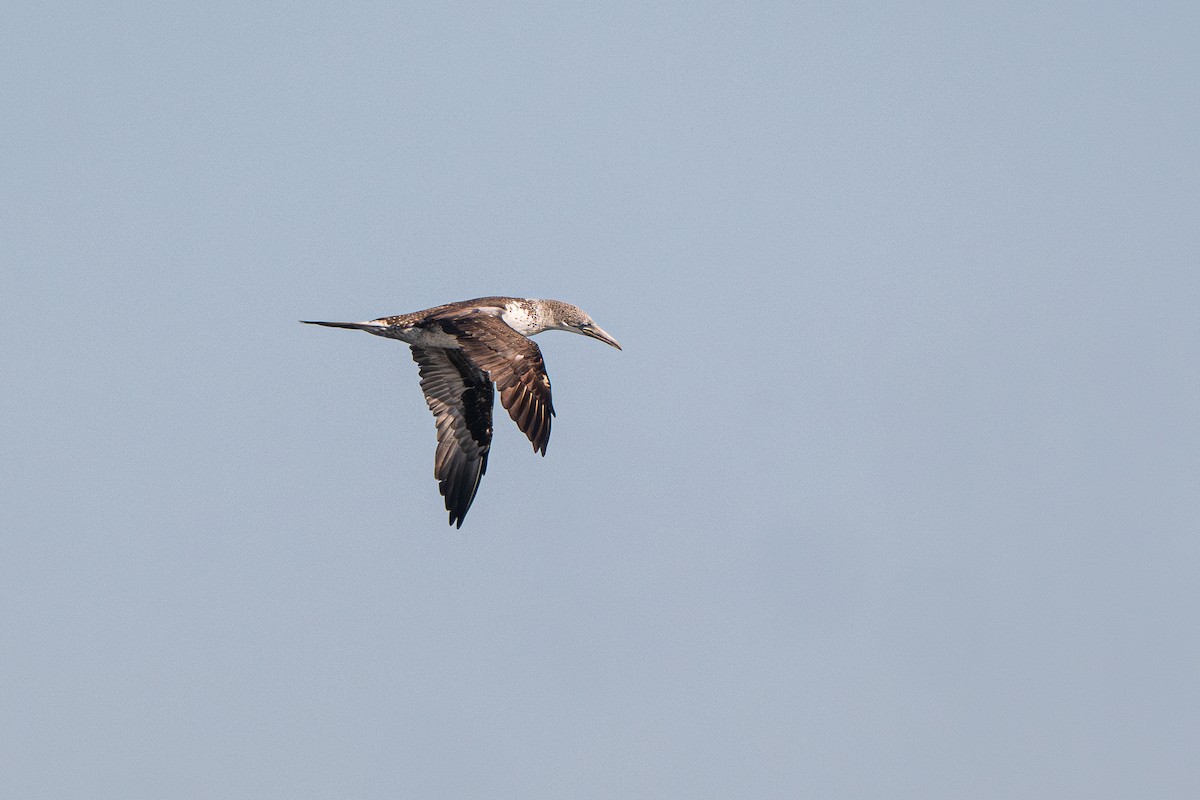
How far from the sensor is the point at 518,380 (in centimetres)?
2206

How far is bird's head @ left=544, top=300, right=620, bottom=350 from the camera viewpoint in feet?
88.1

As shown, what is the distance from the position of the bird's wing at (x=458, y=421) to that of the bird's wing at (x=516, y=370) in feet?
7.73

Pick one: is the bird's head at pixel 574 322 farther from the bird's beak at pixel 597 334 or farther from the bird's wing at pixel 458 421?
the bird's wing at pixel 458 421

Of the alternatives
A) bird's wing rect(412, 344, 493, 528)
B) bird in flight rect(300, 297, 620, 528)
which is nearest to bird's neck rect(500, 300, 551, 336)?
bird in flight rect(300, 297, 620, 528)

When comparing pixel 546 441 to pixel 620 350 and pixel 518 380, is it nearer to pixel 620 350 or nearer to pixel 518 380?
pixel 518 380

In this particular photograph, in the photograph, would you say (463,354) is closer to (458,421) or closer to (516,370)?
(458,421)

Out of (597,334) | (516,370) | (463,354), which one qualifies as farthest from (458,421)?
(516,370)

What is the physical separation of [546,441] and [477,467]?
4153mm

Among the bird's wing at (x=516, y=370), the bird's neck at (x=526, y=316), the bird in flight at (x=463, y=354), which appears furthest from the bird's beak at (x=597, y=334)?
the bird's wing at (x=516, y=370)

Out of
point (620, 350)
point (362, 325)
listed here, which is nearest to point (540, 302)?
point (620, 350)

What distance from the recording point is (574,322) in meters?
27.1

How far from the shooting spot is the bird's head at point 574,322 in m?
26.8

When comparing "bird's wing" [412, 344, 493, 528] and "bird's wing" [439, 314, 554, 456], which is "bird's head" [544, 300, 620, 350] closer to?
"bird's wing" [412, 344, 493, 528]

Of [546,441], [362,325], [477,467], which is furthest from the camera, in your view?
[477,467]
